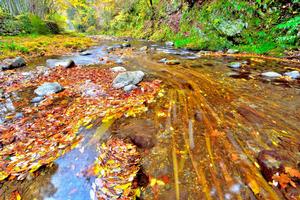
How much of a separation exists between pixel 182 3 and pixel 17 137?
46.4ft

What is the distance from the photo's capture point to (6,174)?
2.10 metres

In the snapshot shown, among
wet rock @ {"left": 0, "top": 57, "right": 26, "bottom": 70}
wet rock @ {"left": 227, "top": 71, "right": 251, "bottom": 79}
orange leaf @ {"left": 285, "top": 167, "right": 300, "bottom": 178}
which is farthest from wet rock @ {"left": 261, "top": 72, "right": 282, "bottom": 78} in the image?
wet rock @ {"left": 0, "top": 57, "right": 26, "bottom": 70}

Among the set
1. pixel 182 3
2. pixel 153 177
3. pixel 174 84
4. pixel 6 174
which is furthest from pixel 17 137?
pixel 182 3

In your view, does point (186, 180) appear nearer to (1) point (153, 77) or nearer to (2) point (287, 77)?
(1) point (153, 77)

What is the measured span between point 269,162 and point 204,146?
0.70 meters

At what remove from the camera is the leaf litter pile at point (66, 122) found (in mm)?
2180

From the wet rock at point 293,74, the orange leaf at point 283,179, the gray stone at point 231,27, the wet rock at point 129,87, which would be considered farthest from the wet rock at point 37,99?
the gray stone at point 231,27

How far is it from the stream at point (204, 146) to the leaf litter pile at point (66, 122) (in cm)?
16

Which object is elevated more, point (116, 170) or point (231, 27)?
point (231, 27)

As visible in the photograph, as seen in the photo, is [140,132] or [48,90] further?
[48,90]

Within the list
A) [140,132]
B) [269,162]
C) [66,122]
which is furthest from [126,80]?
[269,162]

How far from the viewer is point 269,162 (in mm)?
2008

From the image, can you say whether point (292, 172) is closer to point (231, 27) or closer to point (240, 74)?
point (240, 74)

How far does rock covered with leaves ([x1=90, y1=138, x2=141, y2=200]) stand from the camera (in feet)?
5.87
